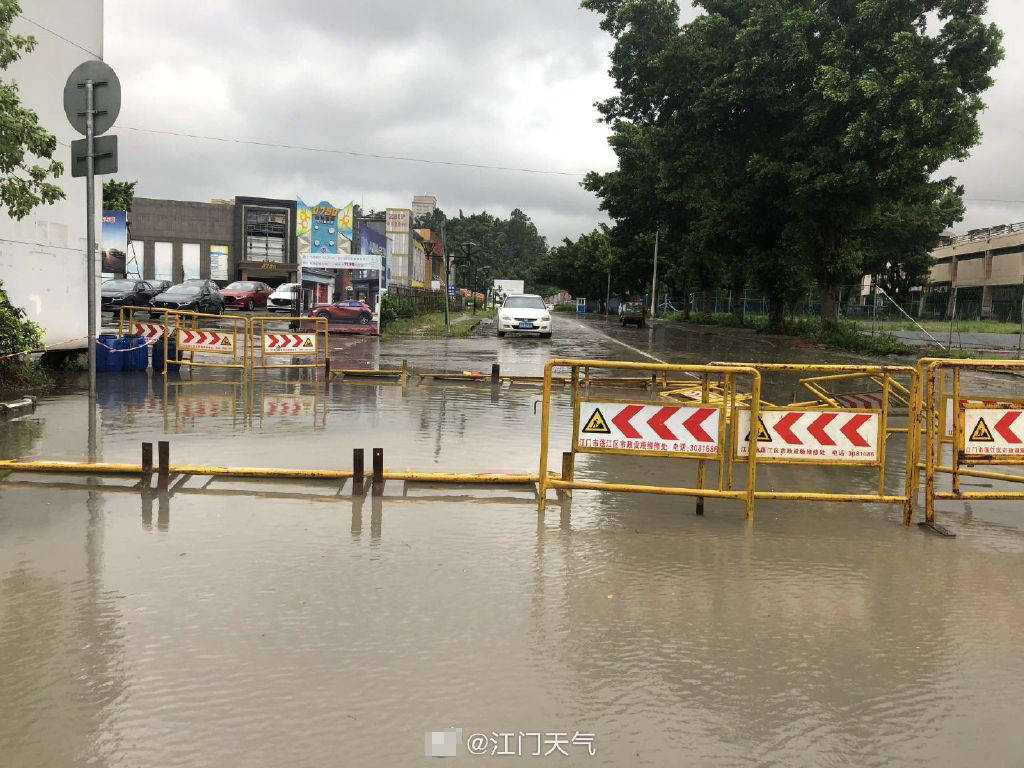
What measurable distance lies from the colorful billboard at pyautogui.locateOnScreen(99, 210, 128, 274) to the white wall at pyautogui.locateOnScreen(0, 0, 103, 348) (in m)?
34.4

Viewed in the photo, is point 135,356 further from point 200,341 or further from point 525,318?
point 525,318

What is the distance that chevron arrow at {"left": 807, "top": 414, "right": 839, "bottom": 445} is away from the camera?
6.98 metres

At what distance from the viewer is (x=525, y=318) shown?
34344 mm

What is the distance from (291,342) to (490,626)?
1395 centimetres

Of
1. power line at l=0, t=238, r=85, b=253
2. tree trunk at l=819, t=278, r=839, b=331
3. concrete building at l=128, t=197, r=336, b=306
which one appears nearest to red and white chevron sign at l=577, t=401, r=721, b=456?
power line at l=0, t=238, r=85, b=253

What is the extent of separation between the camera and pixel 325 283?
31.5m

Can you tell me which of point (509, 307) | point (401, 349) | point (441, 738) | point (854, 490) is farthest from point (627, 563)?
point (509, 307)

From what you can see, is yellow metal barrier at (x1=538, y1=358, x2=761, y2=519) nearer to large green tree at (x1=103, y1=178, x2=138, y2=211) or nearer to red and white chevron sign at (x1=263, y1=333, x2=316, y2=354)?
red and white chevron sign at (x1=263, y1=333, x2=316, y2=354)

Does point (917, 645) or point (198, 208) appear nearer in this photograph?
point (917, 645)

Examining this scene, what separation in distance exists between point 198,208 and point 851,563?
69.9 m

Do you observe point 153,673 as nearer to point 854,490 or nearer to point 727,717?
point 727,717

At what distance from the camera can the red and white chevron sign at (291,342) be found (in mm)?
17344

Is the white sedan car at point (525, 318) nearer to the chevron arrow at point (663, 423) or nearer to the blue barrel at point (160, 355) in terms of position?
the blue barrel at point (160, 355)

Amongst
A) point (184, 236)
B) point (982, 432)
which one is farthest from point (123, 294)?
point (982, 432)
